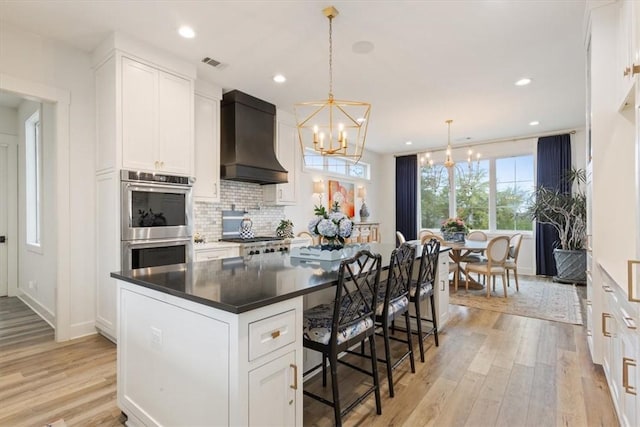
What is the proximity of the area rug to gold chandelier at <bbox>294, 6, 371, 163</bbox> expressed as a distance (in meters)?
2.69

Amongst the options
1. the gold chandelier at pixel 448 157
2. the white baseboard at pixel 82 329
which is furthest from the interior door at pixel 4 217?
the gold chandelier at pixel 448 157

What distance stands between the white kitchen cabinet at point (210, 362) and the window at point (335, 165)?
5108 millimetres

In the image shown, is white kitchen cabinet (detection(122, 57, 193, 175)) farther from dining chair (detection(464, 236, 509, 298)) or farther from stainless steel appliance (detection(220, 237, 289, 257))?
dining chair (detection(464, 236, 509, 298))

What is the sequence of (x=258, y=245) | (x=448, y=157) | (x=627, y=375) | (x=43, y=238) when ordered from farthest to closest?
(x=448, y=157), (x=258, y=245), (x=43, y=238), (x=627, y=375)

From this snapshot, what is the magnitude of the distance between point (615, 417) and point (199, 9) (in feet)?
13.6

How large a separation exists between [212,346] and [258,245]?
3093 mm

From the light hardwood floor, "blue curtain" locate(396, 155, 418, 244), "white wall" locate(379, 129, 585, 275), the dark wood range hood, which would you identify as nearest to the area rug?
the light hardwood floor

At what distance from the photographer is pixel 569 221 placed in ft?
19.0

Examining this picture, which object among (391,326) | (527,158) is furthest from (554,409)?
(527,158)

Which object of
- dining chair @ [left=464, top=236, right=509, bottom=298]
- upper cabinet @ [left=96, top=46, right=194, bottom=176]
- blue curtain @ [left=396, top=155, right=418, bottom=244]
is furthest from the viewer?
blue curtain @ [left=396, top=155, right=418, bottom=244]

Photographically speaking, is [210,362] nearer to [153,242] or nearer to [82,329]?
[153,242]

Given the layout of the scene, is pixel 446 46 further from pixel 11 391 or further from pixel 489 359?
pixel 11 391

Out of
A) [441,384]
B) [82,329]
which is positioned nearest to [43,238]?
[82,329]

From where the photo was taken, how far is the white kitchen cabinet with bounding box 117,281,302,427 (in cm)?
134
